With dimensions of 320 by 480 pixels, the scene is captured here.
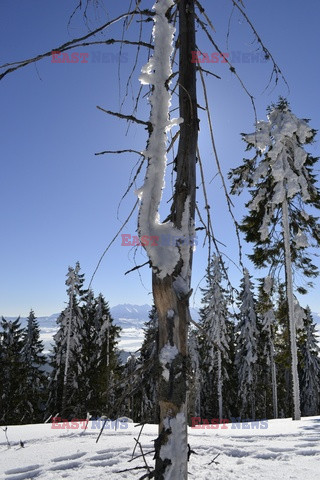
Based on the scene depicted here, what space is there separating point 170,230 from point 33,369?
1483 inches

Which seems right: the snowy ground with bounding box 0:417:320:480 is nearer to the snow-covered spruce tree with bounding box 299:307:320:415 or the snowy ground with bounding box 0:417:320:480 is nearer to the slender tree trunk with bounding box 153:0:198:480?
the slender tree trunk with bounding box 153:0:198:480

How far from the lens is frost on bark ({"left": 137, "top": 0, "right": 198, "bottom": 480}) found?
1.88 meters

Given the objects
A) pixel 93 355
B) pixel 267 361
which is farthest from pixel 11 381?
pixel 267 361

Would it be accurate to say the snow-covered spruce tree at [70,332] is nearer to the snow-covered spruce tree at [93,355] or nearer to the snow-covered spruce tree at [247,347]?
the snow-covered spruce tree at [93,355]

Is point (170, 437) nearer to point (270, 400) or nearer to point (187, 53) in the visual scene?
point (187, 53)

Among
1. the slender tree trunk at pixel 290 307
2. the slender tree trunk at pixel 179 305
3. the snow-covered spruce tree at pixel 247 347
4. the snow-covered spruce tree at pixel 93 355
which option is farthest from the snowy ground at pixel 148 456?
the snow-covered spruce tree at pixel 247 347

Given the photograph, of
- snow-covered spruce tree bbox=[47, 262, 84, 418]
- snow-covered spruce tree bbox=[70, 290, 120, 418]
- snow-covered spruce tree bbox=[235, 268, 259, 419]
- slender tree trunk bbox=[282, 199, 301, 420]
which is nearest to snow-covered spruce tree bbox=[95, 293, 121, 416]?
snow-covered spruce tree bbox=[70, 290, 120, 418]

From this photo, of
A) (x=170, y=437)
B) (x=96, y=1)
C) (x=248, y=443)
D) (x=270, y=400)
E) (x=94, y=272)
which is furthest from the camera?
(x=270, y=400)

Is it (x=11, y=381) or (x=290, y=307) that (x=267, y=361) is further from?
(x=11, y=381)

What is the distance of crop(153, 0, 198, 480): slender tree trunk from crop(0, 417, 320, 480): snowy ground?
5.54ft

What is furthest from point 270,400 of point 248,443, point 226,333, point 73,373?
point 248,443

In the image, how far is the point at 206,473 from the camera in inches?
143

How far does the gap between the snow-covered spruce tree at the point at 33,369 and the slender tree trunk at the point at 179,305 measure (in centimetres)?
3449

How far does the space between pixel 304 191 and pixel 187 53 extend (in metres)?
10.5
